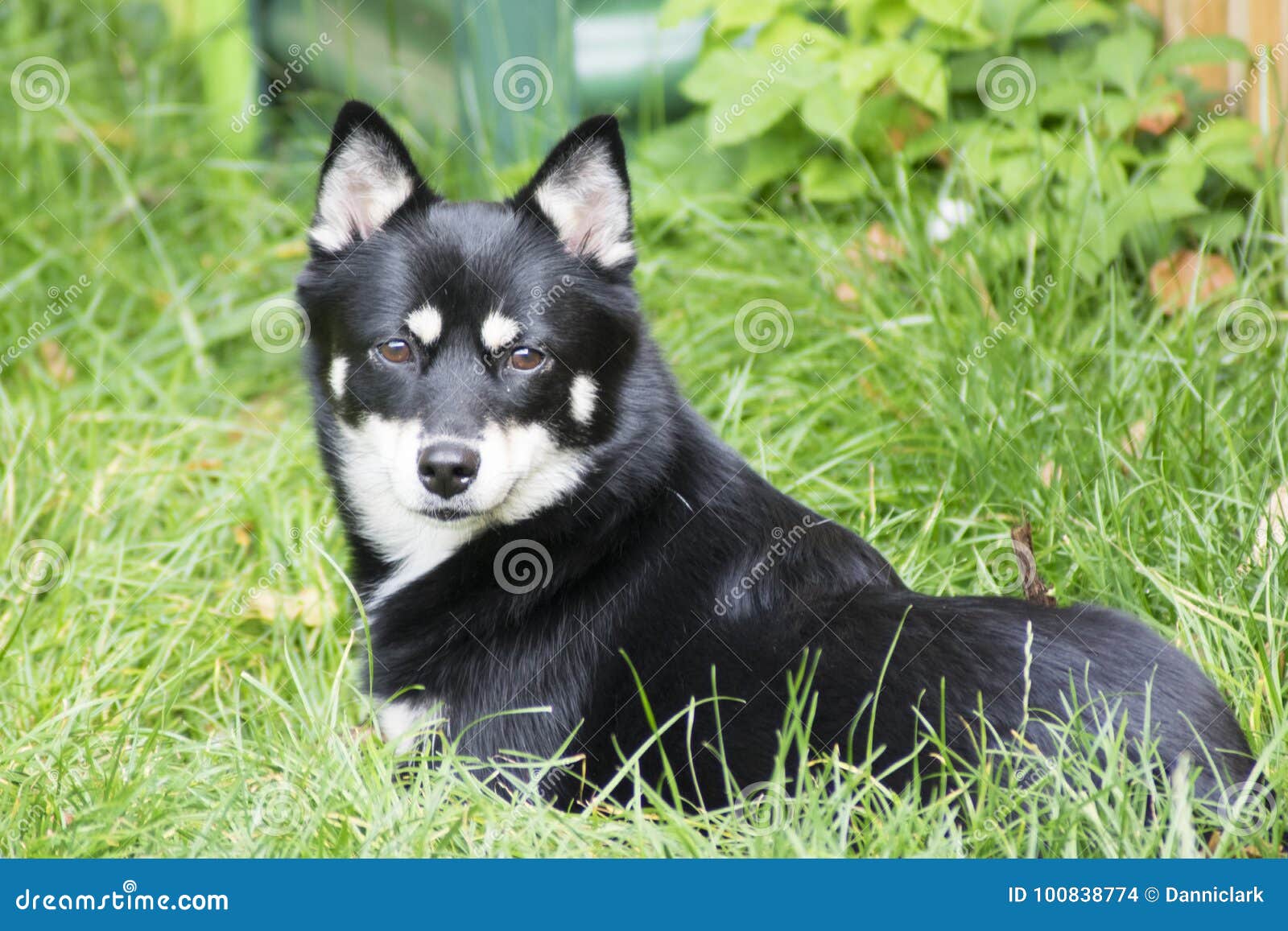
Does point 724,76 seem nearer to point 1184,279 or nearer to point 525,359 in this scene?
point 1184,279

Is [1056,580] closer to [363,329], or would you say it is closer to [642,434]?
[642,434]

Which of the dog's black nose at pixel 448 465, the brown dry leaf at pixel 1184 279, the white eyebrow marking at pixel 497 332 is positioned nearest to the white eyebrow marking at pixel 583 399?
the white eyebrow marking at pixel 497 332

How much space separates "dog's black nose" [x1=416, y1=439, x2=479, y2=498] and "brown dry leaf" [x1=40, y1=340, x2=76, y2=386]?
2.41m

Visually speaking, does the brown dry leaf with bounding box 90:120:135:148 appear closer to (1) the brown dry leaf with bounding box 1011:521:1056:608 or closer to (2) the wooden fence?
(2) the wooden fence

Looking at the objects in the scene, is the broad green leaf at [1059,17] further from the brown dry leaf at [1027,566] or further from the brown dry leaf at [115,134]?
the brown dry leaf at [115,134]

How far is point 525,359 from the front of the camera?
9.45 ft

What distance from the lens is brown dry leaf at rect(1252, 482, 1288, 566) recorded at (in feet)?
10.00

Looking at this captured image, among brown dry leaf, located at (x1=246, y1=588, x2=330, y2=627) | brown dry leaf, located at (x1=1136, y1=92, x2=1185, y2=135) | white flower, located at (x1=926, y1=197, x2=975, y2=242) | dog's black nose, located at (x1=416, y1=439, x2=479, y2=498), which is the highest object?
brown dry leaf, located at (x1=1136, y1=92, x2=1185, y2=135)

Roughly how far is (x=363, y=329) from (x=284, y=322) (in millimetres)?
2099

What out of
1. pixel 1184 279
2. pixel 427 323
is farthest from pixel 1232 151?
pixel 427 323

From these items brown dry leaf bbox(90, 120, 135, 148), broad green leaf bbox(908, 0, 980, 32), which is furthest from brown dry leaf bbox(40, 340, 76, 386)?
broad green leaf bbox(908, 0, 980, 32)

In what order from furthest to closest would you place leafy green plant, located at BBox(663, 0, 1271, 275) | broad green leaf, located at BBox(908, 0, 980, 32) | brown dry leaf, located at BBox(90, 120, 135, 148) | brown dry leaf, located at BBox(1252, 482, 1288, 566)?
1. brown dry leaf, located at BBox(90, 120, 135, 148)
2. broad green leaf, located at BBox(908, 0, 980, 32)
3. leafy green plant, located at BBox(663, 0, 1271, 275)
4. brown dry leaf, located at BBox(1252, 482, 1288, 566)

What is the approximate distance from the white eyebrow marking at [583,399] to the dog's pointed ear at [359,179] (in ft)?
1.98

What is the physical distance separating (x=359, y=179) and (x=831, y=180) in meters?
2.04
